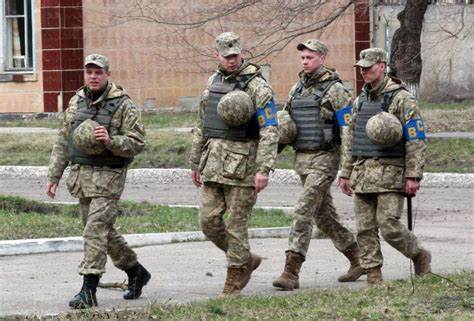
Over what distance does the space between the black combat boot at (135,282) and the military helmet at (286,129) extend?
1.58m

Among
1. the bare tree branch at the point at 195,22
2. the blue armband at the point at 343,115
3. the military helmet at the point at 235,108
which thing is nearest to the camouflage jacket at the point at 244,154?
the military helmet at the point at 235,108

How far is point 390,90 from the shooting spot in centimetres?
1028

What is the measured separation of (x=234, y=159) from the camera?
32.6 ft

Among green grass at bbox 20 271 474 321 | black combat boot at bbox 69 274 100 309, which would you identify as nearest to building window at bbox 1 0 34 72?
black combat boot at bbox 69 274 100 309

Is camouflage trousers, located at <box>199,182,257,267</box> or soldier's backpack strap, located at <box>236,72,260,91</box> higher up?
soldier's backpack strap, located at <box>236,72,260,91</box>

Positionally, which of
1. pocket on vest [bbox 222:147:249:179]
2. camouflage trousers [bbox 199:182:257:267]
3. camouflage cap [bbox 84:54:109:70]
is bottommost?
camouflage trousers [bbox 199:182:257:267]

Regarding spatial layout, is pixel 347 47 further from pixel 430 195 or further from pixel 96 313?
pixel 96 313

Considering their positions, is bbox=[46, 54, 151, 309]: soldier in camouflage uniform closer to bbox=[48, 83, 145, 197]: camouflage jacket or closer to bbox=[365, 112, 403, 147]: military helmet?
bbox=[48, 83, 145, 197]: camouflage jacket

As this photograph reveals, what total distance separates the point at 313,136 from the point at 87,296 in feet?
7.67

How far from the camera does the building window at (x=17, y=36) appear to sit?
2992 centimetres

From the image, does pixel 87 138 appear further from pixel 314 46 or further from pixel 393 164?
pixel 393 164

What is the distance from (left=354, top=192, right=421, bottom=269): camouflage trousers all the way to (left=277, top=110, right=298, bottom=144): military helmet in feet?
2.63

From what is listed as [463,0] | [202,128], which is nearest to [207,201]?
[202,128]

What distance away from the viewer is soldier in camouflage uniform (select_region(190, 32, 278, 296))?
9.91 meters
